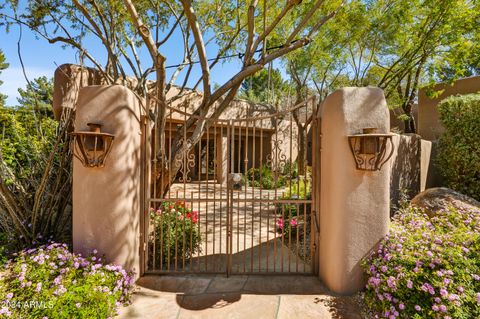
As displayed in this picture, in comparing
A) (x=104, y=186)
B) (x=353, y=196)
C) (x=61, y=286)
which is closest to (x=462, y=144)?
(x=353, y=196)

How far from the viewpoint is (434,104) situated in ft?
34.9

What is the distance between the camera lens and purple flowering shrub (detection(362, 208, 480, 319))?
2.23m

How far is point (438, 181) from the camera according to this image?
6508 mm

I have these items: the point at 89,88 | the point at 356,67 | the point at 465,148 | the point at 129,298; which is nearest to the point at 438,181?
the point at 465,148

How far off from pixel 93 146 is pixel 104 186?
51 centimetres

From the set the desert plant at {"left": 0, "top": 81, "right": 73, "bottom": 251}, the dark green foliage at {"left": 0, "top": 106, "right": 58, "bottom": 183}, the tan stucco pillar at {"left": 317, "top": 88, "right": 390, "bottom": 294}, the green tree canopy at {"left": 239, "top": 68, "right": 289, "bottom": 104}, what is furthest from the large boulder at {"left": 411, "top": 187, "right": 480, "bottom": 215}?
the green tree canopy at {"left": 239, "top": 68, "right": 289, "bottom": 104}

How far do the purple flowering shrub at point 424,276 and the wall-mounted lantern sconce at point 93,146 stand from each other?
3.44 m

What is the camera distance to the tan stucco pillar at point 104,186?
3.04m

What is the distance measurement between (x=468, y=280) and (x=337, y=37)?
27.0 ft

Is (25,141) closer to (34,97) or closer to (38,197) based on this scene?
(34,97)

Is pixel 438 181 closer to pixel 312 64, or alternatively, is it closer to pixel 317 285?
pixel 317 285

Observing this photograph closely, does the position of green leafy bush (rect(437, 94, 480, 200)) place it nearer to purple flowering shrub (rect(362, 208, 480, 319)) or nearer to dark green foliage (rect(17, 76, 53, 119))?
purple flowering shrub (rect(362, 208, 480, 319))

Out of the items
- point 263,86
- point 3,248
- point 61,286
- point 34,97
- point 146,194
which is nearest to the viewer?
point 61,286

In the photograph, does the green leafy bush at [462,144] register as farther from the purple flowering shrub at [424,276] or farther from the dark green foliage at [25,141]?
the dark green foliage at [25,141]
